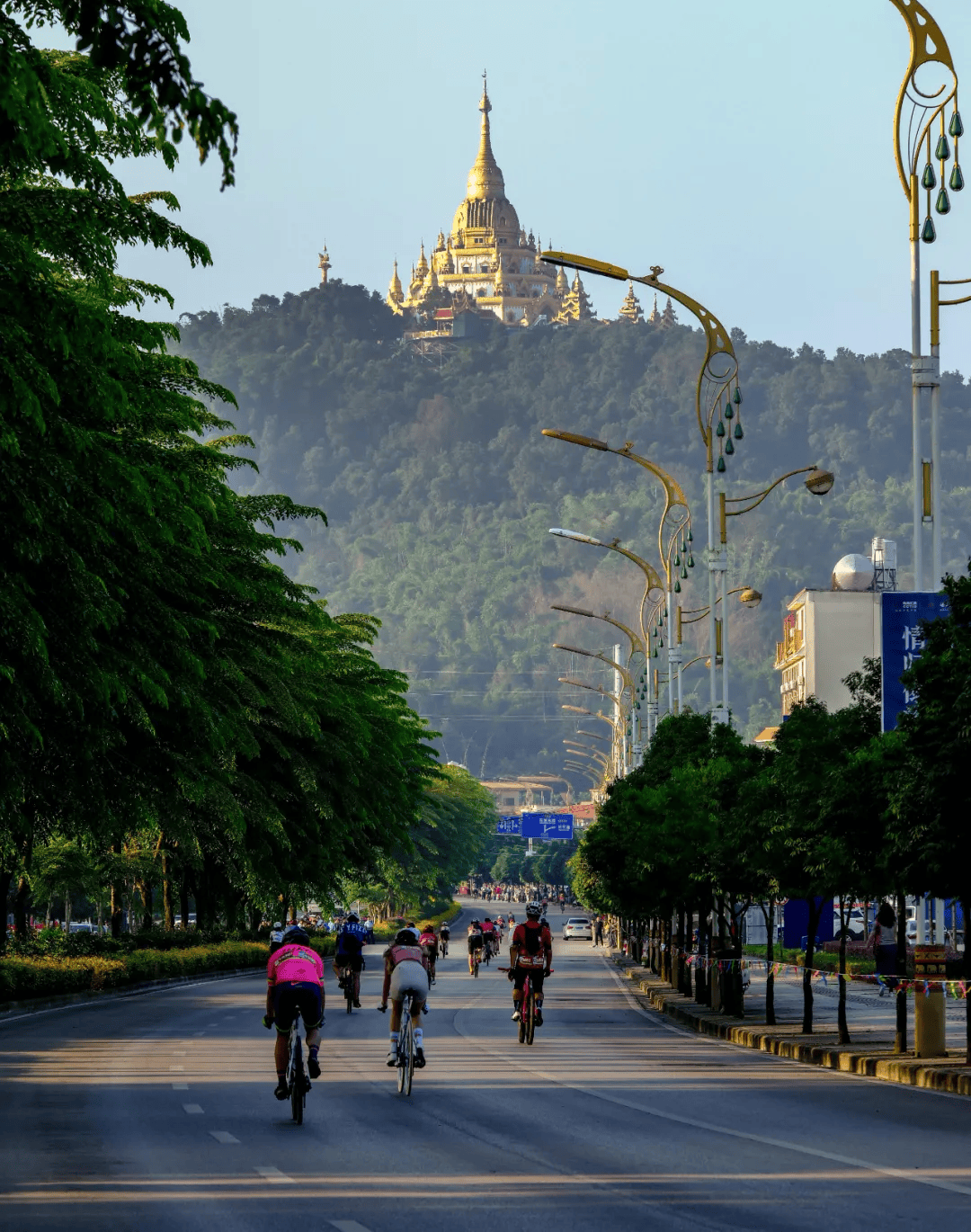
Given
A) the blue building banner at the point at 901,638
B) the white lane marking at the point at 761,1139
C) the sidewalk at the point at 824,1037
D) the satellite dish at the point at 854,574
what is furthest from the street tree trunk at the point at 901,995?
the satellite dish at the point at 854,574

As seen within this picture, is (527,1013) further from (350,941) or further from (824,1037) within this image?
(350,941)

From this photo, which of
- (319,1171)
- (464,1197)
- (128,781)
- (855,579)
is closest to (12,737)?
(128,781)

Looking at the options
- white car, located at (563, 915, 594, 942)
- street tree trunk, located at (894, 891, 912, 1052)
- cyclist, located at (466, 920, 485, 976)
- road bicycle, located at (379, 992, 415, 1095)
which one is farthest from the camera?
white car, located at (563, 915, 594, 942)

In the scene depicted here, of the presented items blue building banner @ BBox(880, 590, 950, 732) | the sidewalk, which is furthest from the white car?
blue building banner @ BBox(880, 590, 950, 732)

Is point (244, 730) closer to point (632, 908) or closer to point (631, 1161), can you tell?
point (631, 1161)

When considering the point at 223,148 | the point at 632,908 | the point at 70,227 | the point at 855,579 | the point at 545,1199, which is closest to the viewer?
the point at 223,148

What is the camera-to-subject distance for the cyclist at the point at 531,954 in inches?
1207

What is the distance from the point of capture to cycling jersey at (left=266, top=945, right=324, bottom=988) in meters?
18.5

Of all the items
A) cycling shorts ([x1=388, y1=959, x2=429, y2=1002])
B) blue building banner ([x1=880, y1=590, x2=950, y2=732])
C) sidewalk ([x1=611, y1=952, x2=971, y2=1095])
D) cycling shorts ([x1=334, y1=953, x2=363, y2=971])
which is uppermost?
blue building banner ([x1=880, y1=590, x2=950, y2=732])

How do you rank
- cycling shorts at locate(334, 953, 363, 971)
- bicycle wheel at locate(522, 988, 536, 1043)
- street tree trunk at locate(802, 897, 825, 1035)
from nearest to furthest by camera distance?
1. bicycle wheel at locate(522, 988, 536, 1043)
2. street tree trunk at locate(802, 897, 825, 1035)
3. cycling shorts at locate(334, 953, 363, 971)

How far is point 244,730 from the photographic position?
33.2 m

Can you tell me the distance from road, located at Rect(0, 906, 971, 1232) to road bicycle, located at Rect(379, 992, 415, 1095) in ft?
1.02

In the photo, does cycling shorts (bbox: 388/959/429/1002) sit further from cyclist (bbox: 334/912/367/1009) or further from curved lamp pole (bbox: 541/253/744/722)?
cyclist (bbox: 334/912/367/1009)

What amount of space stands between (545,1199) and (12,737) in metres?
11.5
